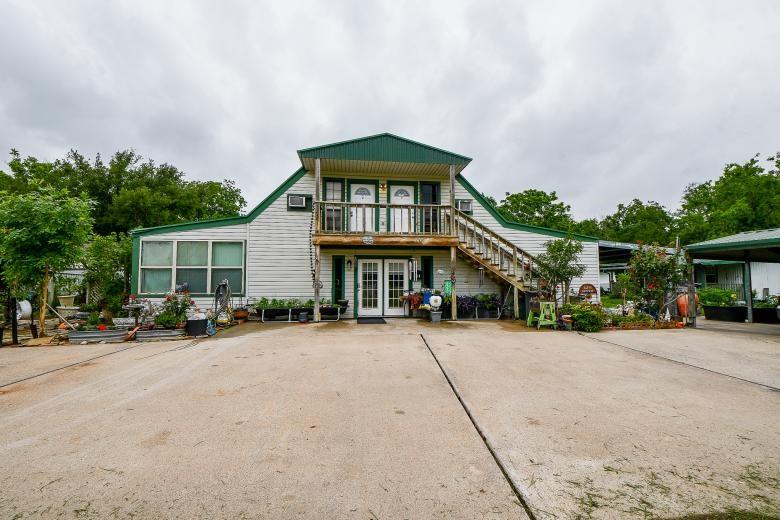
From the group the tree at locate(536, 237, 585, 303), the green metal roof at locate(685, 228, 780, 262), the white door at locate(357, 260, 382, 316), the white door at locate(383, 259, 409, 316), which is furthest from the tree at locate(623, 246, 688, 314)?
the white door at locate(357, 260, 382, 316)

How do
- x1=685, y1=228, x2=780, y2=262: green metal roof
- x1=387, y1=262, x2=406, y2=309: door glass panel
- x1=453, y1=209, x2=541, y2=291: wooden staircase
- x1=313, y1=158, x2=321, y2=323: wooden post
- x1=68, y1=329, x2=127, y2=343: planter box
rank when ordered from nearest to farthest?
x1=68, y1=329, x2=127, y2=343: planter box
x1=685, y1=228, x2=780, y2=262: green metal roof
x1=313, y1=158, x2=321, y2=323: wooden post
x1=453, y1=209, x2=541, y2=291: wooden staircase
x1=387, y1=262, x2=406, y2=309: door glass panel

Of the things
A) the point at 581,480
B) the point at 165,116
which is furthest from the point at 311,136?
the point at 581,480

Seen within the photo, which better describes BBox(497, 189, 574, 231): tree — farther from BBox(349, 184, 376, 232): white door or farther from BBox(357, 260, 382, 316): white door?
BBox(357, 260, 382, 316): white door

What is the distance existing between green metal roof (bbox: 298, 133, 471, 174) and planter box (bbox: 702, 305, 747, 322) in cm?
1079

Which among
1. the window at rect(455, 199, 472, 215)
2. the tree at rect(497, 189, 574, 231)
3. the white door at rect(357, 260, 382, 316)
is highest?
the tree at rect(497, 189, 574, 231)

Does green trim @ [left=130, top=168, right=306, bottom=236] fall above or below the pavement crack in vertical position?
above

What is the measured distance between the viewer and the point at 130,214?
72.0 feet

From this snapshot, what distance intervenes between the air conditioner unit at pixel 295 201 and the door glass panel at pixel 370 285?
126 inches

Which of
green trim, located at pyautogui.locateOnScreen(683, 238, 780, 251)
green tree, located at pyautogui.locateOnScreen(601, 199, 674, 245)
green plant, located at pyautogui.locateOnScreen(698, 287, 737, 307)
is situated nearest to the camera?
green trim, located at pyautogui.locateOnScreen(683, 238, 780, 251)

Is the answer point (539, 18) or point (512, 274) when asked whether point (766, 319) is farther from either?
point (539, 18)

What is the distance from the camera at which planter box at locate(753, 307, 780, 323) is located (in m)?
10.4

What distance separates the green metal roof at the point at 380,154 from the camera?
33.8ft

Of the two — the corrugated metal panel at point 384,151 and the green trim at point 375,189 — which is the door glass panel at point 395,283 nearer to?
the green trim at point 375,189

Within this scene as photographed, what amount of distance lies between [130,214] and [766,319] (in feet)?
110
